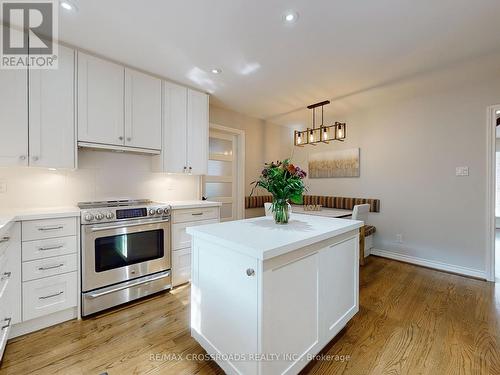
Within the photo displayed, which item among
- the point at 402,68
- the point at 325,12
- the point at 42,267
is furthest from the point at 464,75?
the point at 42,267

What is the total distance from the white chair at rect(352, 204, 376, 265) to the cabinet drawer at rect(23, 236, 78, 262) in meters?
3.22

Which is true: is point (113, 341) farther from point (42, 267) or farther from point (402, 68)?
point (402, 68)

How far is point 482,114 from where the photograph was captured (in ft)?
9.46

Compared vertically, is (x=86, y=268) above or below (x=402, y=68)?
below

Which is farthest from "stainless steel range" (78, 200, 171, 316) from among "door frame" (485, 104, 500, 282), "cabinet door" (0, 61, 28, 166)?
"door frame" (485, 104, 500, 282)

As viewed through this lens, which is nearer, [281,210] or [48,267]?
[281,210]

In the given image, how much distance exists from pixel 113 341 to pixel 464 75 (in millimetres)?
4439

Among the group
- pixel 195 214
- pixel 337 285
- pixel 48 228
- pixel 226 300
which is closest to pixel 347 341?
pixel 337 285

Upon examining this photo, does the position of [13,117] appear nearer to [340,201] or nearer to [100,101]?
[100,101]

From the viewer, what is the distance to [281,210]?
1.71 metres

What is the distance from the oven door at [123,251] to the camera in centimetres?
204

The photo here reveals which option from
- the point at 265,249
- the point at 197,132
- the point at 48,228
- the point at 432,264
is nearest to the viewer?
the point at 265,249

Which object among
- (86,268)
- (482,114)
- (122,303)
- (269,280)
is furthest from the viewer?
(482,114)

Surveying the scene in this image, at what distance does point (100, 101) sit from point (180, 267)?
1954mm
